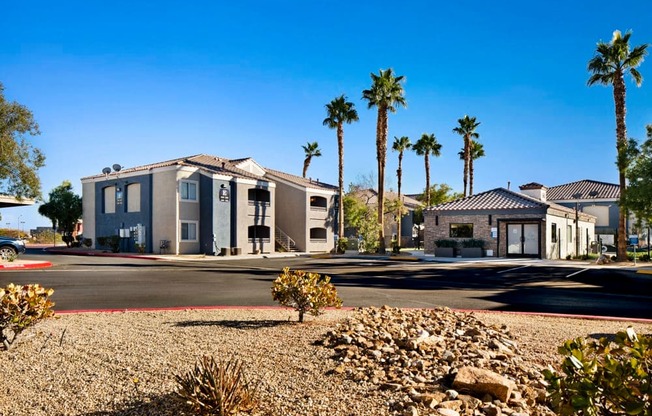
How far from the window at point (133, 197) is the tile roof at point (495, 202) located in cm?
2476

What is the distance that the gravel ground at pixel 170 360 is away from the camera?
475cm

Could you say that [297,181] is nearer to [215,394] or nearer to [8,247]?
[8,247]

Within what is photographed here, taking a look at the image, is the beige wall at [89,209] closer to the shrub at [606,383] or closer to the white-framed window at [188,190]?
the white-framed window at [188,190]

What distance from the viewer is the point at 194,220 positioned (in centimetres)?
4078

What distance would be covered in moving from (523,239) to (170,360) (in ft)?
111

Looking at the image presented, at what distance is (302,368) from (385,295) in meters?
8.59

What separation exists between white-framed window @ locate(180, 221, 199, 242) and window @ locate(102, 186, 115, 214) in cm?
969

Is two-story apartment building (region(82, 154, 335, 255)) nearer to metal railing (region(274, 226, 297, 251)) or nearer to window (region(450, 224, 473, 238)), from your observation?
metal railing (region(274, 226, 297, 251))

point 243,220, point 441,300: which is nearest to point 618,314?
point 441,300

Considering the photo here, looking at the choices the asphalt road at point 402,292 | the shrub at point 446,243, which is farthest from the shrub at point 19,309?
the shrub at point 446,243

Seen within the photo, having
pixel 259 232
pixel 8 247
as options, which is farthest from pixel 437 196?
pixel 8 247

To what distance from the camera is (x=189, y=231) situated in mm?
40438

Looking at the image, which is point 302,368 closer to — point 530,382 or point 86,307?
point 530,382

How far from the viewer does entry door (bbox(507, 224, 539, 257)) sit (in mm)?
35438
